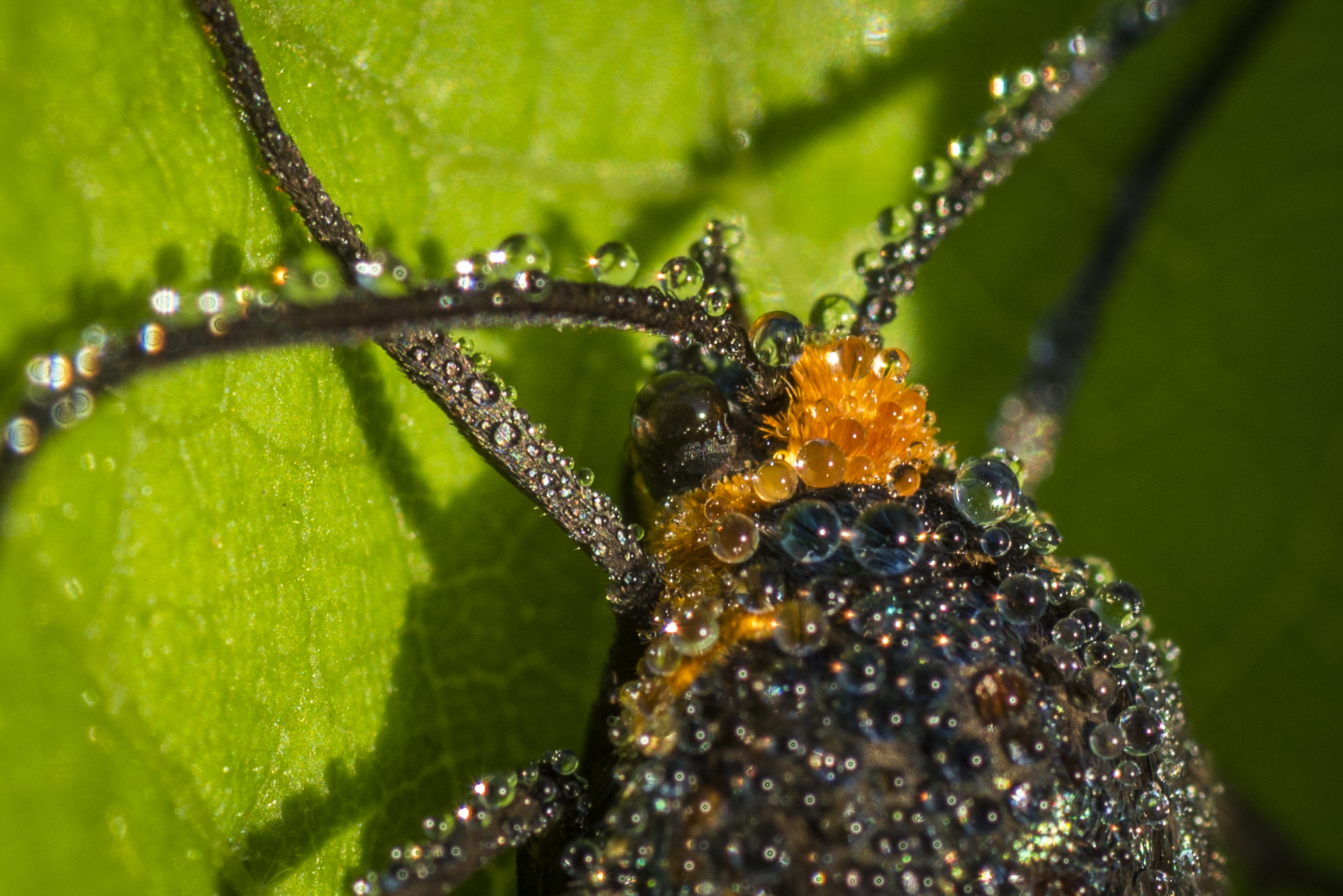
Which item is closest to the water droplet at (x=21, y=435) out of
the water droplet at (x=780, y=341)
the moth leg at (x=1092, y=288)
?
the water droplet at (x=780, y=341)

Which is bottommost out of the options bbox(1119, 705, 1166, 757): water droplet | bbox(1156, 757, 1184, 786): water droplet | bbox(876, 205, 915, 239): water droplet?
bbox(1156, 757, 1184, 786): water droplet

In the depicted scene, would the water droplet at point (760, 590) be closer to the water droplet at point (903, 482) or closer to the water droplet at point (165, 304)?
the water droplet at point (903, 482)

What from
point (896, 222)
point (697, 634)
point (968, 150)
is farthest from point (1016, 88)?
point (697, 634)

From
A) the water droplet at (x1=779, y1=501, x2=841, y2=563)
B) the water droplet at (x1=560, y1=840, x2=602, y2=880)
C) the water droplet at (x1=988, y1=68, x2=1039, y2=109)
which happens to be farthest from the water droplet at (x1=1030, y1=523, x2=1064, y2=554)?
the water droplet at (x1=988, y1=68, x2=1039, y2=109)

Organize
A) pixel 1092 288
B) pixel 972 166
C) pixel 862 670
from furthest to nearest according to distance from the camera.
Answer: pixel 1092 288
pixel 972 166
pixel 862 670

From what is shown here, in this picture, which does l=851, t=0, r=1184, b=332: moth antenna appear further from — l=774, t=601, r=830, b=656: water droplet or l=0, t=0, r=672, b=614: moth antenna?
l=774, t=601, r=830, b=656: water droplet

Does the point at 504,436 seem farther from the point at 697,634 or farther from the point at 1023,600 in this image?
the point at 1023,600
